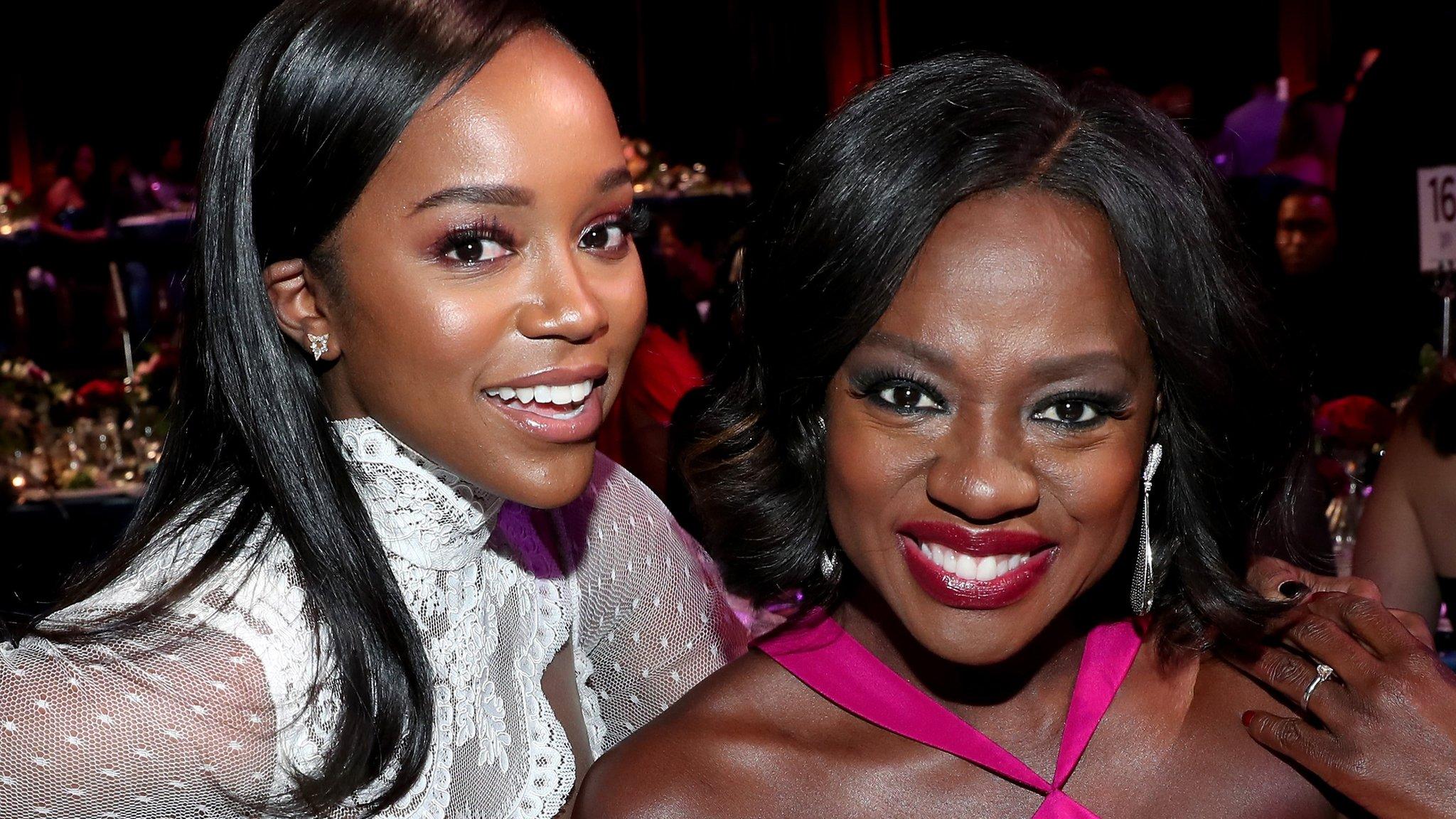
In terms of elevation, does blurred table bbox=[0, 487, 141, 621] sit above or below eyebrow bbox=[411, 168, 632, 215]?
below

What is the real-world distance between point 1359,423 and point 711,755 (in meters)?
2.55

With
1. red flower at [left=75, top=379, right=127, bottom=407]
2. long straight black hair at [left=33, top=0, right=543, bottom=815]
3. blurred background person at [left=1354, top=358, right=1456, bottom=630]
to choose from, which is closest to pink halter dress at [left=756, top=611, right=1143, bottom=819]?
long straight black hair at [left=33, top=0, right=543, bottom=815]

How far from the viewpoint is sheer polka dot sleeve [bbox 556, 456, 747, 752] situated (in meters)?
2.11

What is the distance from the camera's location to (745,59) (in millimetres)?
11914

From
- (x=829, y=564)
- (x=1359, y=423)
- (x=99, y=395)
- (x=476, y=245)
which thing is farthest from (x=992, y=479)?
(x=99, y=395)

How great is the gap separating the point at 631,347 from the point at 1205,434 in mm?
671

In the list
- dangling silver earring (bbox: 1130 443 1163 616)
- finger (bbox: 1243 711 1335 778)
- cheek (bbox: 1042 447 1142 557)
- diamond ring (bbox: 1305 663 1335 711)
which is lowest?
finger (bbox: 1243 711 1335 778)

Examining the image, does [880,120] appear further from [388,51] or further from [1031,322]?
[388,51]

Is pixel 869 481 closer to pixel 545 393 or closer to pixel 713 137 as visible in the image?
pixel 545 393

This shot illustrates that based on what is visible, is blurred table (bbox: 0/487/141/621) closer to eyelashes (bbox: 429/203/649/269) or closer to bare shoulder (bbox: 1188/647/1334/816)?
eyelashes (bbox: 429/203/649/269)

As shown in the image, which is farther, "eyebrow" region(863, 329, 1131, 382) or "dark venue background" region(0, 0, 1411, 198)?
"dark venue background" region(0, 0, 1411, 198)

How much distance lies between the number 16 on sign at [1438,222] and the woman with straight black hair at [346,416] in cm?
298

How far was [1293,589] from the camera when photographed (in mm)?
1674

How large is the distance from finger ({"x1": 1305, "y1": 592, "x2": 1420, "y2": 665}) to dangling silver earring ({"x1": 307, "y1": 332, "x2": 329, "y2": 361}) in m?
1.19
